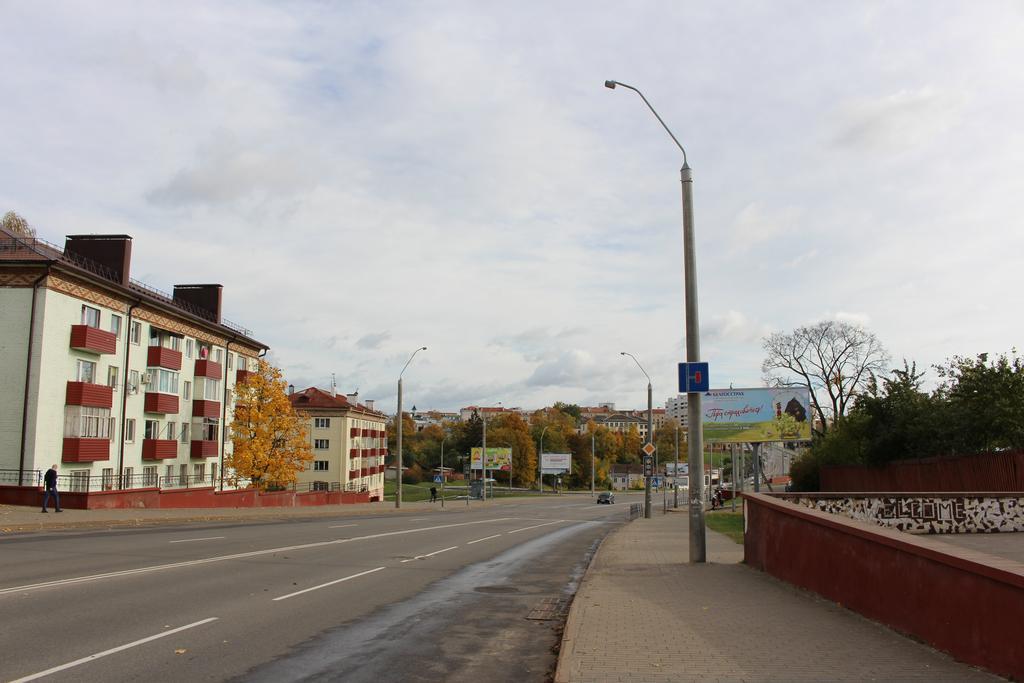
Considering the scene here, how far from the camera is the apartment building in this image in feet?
108

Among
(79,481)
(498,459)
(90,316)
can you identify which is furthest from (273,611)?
(498,459)

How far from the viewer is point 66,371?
3466 centimetres

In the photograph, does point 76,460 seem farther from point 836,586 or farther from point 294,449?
point 836,586

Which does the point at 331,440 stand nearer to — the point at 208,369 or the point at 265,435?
the point at 265,435

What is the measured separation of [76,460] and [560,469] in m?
89.8

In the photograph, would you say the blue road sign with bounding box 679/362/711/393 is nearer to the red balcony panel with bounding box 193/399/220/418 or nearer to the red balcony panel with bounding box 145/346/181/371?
the red balcony panel with bounding box 145/346/181/371

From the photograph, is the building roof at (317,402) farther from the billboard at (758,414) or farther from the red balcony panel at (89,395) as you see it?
the billboard at (758,414)

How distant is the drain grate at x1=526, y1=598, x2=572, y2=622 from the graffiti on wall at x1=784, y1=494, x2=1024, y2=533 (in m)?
9.26

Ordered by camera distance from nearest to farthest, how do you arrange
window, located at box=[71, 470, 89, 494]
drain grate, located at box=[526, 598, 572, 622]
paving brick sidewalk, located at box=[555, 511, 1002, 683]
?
paving brick sidewalk, located at box=[555, 511, 1002, 683]
drain grate, located at box=[526, 598, 572, 622]
window, located at box=[71, 470, 89, 494]

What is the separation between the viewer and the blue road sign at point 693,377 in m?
14.5

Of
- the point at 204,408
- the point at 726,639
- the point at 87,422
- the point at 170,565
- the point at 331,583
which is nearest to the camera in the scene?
the point at 726,639

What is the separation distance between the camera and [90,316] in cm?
3697

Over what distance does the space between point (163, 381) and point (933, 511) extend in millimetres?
A: 39241

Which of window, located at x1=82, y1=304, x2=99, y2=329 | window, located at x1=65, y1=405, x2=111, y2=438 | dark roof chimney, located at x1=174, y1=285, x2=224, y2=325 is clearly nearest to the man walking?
window, located at x1=65, y1=405, x2=111, y2=438
